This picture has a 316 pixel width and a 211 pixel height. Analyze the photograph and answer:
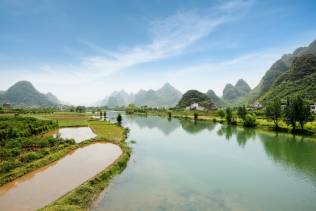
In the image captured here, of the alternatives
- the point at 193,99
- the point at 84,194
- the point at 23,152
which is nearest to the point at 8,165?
the point at 23,152

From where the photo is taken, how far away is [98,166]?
69.6ft

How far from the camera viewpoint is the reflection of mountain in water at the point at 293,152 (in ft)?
75.8

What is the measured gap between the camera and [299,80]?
118 m

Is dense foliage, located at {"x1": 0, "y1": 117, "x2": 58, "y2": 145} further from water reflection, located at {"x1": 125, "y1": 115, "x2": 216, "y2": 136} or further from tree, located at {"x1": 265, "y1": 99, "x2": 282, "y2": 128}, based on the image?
tree, located at {"x1": 265, "y1": 99, "x2": 282, "y2": 128}

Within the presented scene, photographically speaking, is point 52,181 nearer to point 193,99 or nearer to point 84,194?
point 84,194

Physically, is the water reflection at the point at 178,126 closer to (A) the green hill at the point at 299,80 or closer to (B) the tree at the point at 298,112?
(B) the tree at the point at 298,112

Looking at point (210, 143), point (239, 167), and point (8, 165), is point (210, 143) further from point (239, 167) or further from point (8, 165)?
point (8, 165)

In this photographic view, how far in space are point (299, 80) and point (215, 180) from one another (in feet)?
402

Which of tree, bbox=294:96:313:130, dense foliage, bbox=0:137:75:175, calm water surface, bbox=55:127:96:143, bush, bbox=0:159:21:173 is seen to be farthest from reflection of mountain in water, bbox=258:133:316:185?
calm water surface, bbox=55:127:96:143

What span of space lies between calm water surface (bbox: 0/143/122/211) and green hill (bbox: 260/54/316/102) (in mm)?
101497

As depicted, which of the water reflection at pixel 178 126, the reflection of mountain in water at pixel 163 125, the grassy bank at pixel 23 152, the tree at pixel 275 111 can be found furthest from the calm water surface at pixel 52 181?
the tree at pixel 275 111

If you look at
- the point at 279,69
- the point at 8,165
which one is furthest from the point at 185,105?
the point at 8,165

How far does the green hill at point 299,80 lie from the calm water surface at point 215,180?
283 feet

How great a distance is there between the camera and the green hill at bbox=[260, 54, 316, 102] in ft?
347
